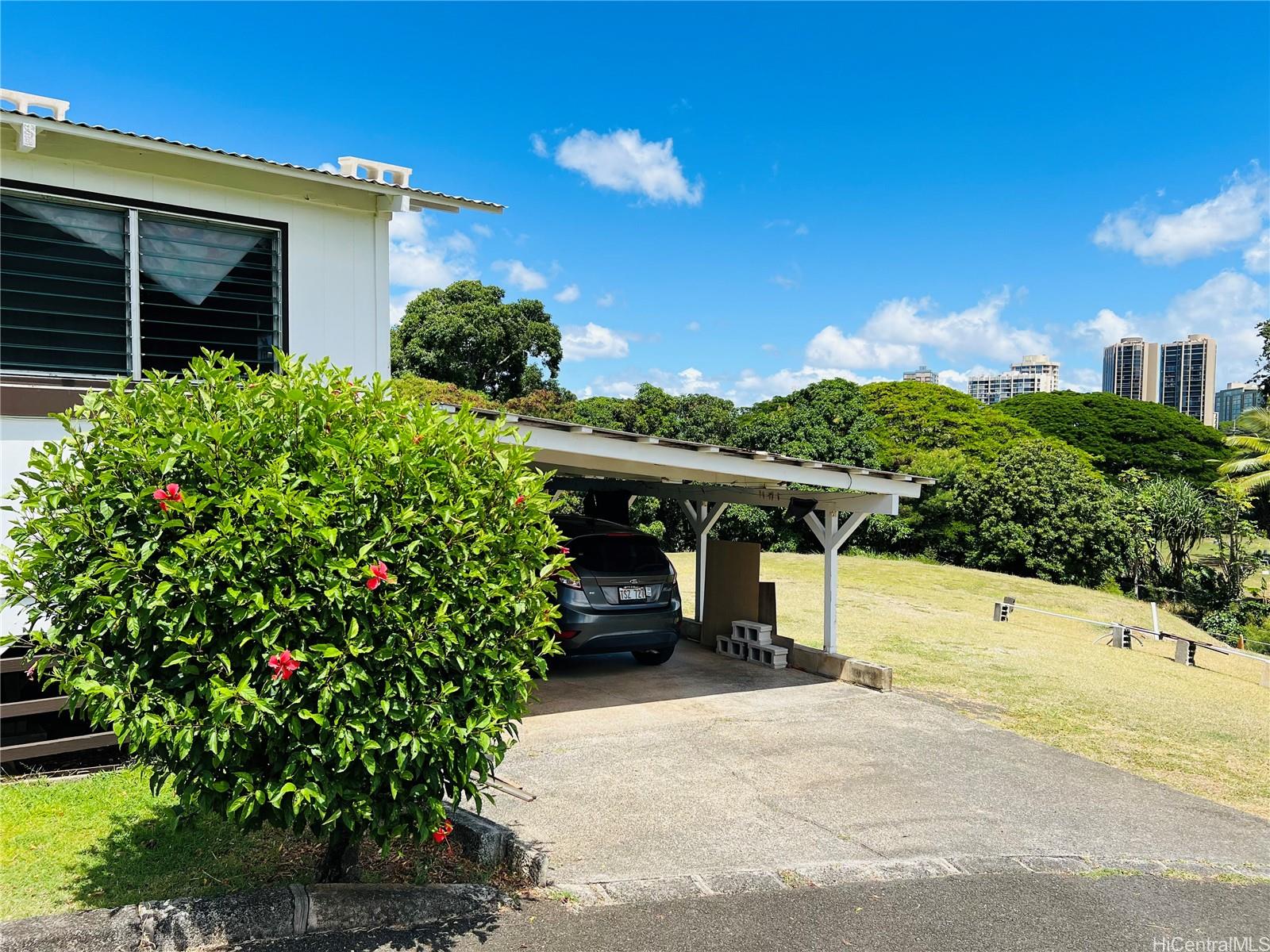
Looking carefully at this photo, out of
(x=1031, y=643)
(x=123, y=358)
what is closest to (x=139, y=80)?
(x=123, y=358)

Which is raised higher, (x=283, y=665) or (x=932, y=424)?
(x=932, y=424)

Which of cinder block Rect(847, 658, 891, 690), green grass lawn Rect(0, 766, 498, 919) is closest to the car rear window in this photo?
cinder block Rect(847, 658, 891, 690)

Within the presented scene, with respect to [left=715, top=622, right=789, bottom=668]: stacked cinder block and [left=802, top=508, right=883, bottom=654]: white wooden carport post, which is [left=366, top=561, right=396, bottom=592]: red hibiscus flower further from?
[left=715, top=622, right=789, bottom=668]: stacked cinder block

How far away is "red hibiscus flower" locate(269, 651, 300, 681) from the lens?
3.30 meters

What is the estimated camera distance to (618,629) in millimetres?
9305

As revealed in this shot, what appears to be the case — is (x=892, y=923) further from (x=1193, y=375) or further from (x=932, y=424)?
(x=1193, y=375)

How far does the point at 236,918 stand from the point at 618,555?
20.2 feet

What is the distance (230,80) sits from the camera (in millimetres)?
11930

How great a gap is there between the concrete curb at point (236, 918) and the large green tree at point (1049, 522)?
84.9 feet

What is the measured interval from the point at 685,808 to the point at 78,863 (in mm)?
3456

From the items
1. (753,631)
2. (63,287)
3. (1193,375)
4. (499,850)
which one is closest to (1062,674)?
(753,631)

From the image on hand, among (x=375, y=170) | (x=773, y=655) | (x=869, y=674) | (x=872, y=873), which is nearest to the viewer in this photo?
(x=872, y=873)

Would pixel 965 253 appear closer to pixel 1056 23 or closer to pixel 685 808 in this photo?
pixel 1056 23

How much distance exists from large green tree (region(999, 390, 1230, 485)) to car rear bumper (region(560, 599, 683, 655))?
43597mm
